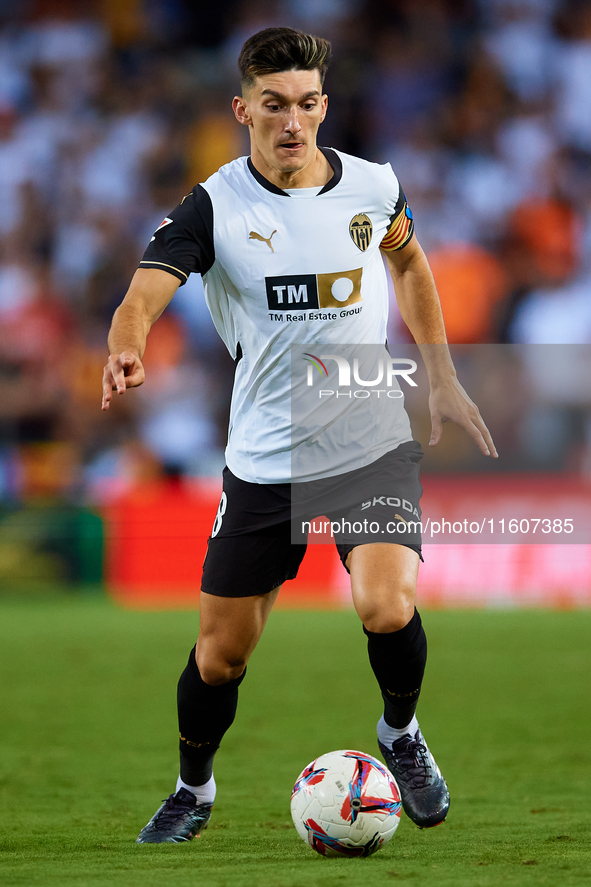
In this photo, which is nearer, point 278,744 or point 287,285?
point 287,285

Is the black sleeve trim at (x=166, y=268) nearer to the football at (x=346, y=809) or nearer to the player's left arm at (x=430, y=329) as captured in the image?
the player's left arm at (x=430, y=329)

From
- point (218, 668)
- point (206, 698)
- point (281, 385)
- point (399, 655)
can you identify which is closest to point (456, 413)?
point (281, 385)

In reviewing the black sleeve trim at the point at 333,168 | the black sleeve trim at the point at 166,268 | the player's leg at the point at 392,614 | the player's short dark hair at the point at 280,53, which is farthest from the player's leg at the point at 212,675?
the player's short dark hair at the point at 280,53

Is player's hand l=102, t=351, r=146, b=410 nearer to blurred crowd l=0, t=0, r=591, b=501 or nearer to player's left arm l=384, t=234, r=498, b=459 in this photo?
player's left arm l=384, t=234, r=498, b=459

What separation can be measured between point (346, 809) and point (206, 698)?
0.71m

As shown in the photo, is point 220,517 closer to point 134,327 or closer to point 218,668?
point 218,668

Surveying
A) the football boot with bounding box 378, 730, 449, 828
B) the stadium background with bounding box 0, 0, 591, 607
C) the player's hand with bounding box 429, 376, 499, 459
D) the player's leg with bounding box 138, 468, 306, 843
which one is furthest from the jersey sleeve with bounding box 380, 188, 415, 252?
the stadium background with bounding box 0, 0, 591, 607

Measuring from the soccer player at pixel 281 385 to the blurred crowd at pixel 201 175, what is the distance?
587 centimetres

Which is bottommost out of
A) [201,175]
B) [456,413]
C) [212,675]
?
[212,675]

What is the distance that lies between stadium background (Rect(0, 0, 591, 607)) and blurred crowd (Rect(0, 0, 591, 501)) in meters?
0.02

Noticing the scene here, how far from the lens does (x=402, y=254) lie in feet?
14.2

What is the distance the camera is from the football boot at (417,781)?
3.93 m

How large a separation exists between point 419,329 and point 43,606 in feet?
23.3

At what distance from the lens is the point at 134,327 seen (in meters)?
3.68
